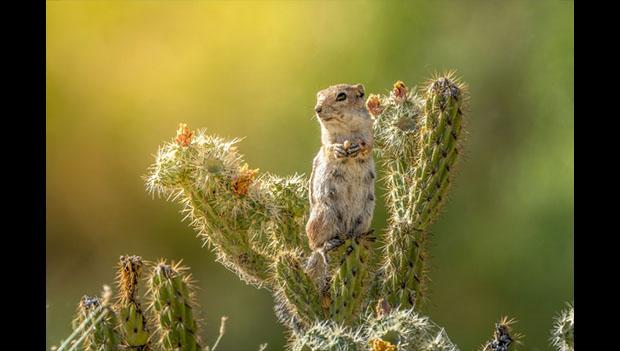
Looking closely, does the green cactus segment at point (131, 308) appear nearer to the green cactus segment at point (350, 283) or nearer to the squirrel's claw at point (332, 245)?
the green cactus segment at point (350, 283)

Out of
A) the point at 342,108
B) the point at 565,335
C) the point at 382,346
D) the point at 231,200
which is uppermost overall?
the point at 342,108

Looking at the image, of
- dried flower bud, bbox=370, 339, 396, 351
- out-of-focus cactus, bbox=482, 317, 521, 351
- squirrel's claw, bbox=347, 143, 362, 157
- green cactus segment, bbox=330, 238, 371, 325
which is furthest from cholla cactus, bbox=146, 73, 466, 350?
dried flower bud, bbox=370, 339, 396, 351

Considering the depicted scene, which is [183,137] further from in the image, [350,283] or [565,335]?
[565,335]

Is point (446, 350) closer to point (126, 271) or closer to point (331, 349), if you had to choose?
point (331, 349)

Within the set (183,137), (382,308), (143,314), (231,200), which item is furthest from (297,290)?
(183,137)

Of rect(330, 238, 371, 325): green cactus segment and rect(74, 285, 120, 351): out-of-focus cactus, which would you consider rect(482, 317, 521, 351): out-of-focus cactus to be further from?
rect(74, 285, 120, 351): out-of-focus cactus

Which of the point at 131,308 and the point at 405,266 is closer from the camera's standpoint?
the point at 131,308

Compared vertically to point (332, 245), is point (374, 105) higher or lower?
higher
